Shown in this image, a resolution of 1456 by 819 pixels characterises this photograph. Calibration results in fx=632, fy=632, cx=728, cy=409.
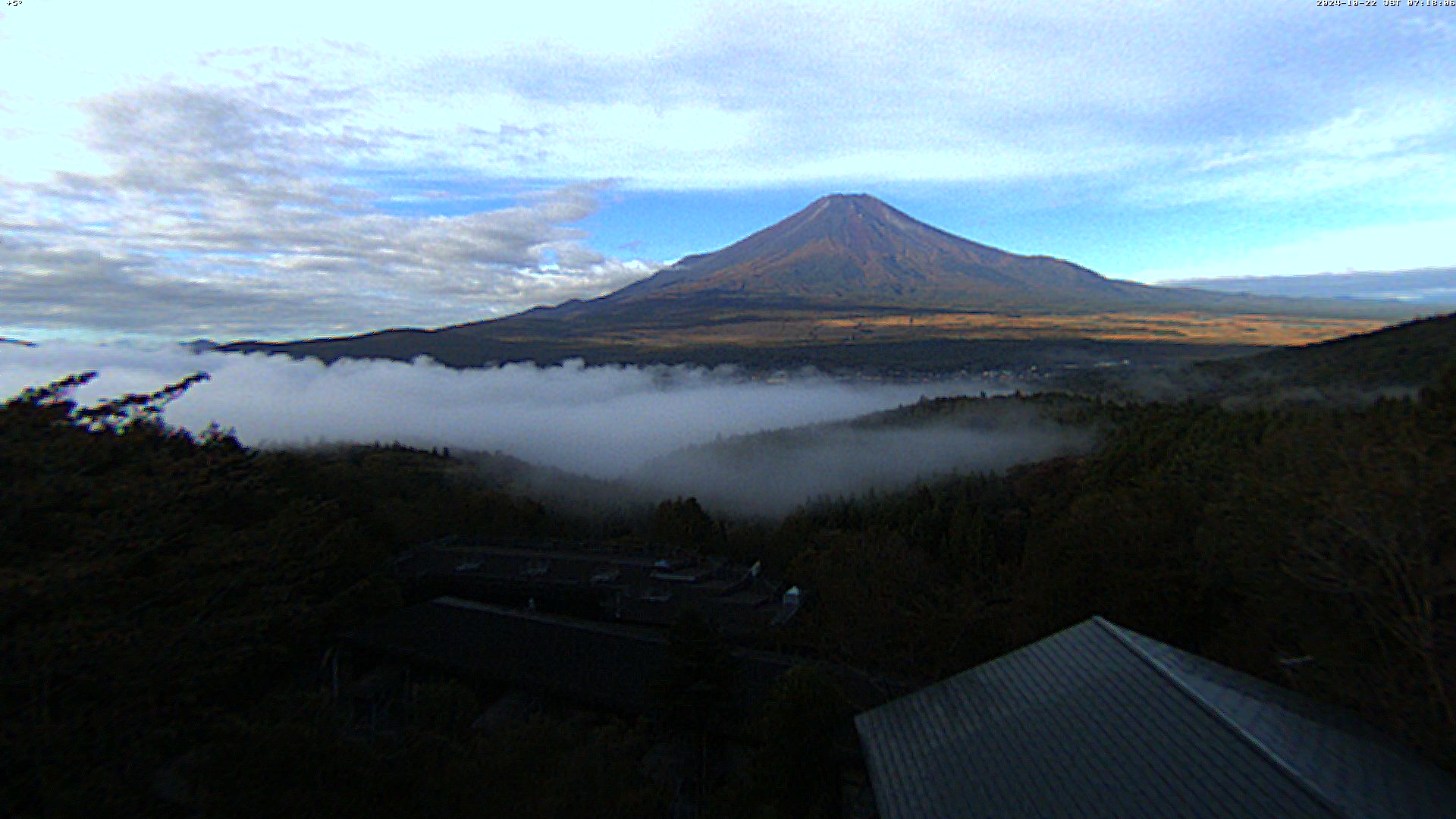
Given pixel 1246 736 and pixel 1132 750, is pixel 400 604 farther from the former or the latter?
pixel 1246 736

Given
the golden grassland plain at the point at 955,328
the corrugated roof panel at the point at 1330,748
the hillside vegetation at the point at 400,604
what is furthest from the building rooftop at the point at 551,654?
the golden grassland plain at the point at 955,328

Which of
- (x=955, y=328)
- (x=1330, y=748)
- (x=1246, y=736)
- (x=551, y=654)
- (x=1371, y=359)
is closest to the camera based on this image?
(x=1246, y=736)

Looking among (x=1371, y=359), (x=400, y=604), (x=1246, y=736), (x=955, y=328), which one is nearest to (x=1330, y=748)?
(x=1246, y=736)

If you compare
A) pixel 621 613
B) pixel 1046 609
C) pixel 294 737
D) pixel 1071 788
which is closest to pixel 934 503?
pixel 621 613

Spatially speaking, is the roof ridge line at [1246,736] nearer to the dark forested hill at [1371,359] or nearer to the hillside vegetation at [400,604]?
the hillside vegetation at [400,604]

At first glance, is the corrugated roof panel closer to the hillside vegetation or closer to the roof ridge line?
the roof ridge line

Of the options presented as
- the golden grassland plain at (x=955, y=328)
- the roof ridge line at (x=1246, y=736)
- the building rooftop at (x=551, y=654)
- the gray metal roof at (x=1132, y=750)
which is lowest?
the building rooftop at (x=551, y=654)
